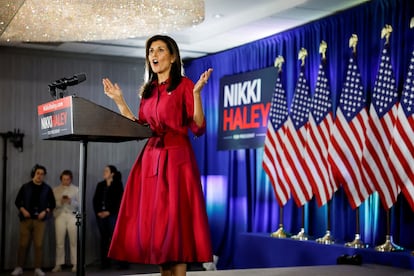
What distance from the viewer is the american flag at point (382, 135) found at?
6.26m

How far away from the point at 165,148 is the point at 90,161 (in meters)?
7.10

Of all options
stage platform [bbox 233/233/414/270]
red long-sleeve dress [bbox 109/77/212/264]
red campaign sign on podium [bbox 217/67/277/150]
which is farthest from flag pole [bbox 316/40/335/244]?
red long-sleeve dress [bbox 109/77/212/264]

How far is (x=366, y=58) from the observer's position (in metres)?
7.04

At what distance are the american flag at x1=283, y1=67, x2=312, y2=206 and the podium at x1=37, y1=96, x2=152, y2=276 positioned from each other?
15.6 ft

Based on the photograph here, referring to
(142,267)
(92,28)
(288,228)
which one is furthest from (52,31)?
(142,267)

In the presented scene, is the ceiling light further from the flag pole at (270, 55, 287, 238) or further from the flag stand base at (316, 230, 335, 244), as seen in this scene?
the flag stand base at (316, 230, 335, 244)

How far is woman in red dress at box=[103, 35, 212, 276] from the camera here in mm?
3141

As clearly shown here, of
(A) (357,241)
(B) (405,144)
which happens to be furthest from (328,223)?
(B) (405,144)

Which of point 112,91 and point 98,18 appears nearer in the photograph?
point 112,91

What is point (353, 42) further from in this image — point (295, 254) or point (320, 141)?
point (295, 254)

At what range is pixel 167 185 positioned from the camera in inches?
125

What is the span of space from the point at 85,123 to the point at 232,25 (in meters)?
5.82

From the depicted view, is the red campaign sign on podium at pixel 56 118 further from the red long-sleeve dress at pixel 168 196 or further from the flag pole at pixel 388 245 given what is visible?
the flag pole at pixel 388 245

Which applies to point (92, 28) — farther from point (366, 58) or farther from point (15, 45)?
point (15, 45)
